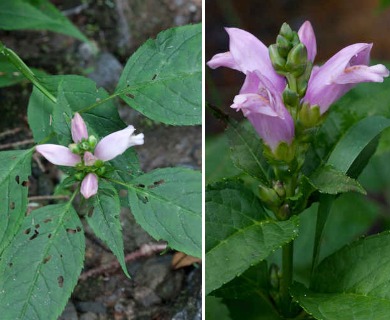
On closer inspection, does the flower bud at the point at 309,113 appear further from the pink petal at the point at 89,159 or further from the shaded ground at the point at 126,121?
the shaded ground at the point at 126,121

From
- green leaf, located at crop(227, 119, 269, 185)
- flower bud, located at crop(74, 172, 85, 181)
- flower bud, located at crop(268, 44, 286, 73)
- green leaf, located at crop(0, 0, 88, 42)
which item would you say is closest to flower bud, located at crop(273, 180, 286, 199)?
green leaf, located at crop(227, 119, 269, 185)

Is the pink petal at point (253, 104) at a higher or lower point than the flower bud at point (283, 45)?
lower

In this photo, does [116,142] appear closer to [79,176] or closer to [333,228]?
[79,176]

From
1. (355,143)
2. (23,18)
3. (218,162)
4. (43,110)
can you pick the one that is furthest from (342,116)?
(23,18)

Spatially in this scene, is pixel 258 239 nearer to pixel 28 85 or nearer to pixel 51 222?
pixel 51 222

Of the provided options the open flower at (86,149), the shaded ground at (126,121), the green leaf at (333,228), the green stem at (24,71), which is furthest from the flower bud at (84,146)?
the shaded ground at (126,121)

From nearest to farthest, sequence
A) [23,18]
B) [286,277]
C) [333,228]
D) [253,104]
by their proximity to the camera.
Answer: [253,104] < [286,277] < [333,228] < [23,18]

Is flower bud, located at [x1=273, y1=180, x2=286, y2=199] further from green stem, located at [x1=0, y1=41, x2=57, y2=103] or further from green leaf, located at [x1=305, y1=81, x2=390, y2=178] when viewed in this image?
green stem, located at [x1=0, y1=41, x2=57, y2=103]
